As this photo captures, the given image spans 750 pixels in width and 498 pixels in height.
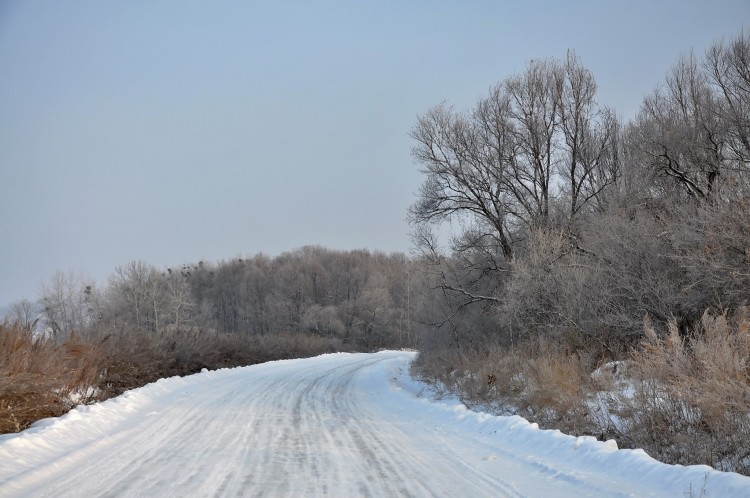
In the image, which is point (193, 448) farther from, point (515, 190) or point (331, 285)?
point (331, 285)

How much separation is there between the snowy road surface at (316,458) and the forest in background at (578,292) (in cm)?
112

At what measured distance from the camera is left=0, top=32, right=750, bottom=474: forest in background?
26.9 ft

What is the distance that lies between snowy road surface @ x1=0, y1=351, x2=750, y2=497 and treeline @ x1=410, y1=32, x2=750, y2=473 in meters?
1.30

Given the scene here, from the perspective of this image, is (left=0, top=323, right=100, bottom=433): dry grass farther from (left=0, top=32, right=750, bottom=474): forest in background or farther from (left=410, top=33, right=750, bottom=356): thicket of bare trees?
(left=410, top=33, right=750, bottom=356): thicket of bare trees

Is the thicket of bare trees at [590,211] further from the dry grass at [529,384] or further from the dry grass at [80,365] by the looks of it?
the dry grass at [80,365]

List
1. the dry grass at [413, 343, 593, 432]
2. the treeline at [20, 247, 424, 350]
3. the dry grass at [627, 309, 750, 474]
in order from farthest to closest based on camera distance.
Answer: the treeline at [20, 247, 424, 350] → the dry grass at [413, 343, 593, 432] → the dry grass at [627, 309, 750, 474]

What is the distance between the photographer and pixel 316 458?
7.32 m

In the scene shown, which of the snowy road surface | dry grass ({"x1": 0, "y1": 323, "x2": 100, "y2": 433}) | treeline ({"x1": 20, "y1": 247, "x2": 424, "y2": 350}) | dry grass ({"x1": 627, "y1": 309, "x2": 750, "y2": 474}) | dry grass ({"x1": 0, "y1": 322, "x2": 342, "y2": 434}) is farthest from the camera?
treeline ({"x1": 20, "y1": 247, "x2": 424, "y2": 350})

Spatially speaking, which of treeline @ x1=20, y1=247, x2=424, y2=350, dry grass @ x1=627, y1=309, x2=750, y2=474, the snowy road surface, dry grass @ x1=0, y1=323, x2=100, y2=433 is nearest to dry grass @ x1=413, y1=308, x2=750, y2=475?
dry grass @ x1=627, y1=309, x2=750, y2=474

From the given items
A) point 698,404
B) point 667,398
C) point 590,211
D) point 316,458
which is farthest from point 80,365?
point 590,211

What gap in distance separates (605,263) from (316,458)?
1103 centimetres

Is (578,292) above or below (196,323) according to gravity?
below

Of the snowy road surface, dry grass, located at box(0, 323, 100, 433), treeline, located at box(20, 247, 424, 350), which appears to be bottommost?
the snowy road surface

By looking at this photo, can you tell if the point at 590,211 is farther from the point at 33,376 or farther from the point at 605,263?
the point at 33,376
